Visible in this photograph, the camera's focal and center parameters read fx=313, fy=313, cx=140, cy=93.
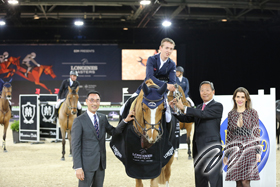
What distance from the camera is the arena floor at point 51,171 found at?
539 centimetres

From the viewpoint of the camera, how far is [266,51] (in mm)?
18000

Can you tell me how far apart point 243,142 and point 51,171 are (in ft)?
13.5

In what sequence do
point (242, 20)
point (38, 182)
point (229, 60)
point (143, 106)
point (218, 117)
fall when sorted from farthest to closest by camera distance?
point (229, 60) → point (242, 20) → point (38, 182) → point (218, 117) → point (143, 106)

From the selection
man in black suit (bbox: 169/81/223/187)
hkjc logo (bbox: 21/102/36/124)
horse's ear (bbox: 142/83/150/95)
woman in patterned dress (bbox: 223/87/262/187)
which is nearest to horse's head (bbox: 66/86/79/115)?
hkjc logo (bbox: 21/102/36/124)

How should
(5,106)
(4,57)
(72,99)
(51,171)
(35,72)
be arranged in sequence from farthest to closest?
(35,72) < (4,57) < (5,106) < (72,99) < (51,171)

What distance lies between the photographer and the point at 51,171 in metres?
6.31

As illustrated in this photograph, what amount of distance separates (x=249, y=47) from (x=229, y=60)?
139 cm

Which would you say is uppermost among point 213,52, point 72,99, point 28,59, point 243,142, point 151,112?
point 213,52

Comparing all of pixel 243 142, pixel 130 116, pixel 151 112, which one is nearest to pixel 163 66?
pixel 130 116

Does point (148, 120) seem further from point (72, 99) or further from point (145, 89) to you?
point (72, 99)

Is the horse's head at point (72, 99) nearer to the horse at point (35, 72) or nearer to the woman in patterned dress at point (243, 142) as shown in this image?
the woman in patterned dress at point (243, 142)

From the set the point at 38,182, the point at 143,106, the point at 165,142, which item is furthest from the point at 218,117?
the point at 38,182

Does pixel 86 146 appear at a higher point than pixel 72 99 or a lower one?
lower

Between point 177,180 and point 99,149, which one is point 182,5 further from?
point 99,149
